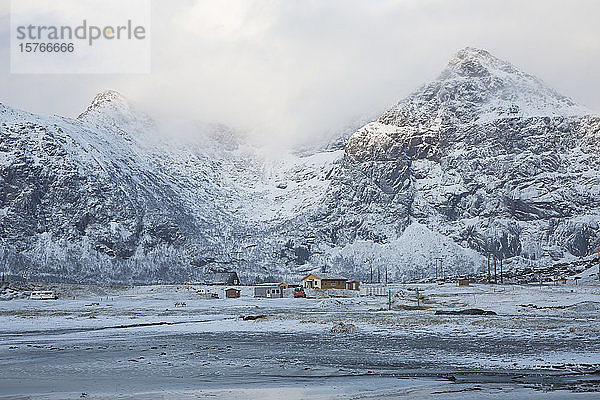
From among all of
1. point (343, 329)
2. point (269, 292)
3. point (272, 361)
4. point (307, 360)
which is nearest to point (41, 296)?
point (269, 292)

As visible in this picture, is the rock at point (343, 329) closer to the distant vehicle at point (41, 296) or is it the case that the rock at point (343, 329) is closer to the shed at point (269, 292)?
the shed at point (269, 292)

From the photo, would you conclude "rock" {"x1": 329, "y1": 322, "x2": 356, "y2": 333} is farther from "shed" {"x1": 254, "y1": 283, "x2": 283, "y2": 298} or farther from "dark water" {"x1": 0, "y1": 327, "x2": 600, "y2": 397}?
"shed" {"x1": 254, "y1": 283, "x2": 283, "y2": 298}

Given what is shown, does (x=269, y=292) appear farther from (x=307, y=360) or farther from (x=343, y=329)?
(x=307, y=360)

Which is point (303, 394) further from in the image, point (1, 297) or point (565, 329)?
point (1, 297)

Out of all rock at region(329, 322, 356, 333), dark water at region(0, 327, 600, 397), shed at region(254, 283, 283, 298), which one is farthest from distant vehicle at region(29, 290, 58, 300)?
rock at region(329, 322, 356, 333)

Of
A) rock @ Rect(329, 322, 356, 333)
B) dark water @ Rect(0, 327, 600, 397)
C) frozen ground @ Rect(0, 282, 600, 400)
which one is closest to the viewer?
frozen ground @ Rect(0, 282, 600, 400)

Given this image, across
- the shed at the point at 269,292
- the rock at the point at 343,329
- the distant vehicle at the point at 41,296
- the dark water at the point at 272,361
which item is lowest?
the shed at the point at 269,292

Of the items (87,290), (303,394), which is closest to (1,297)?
(87,290)

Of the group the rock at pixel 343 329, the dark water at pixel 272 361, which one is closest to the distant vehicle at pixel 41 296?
the dark water at pixel 272 361

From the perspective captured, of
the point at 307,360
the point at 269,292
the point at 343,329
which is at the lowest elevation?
the point at 269,292

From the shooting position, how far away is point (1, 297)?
103m

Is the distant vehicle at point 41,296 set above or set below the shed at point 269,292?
above

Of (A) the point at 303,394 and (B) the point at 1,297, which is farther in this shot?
(B) the point at 1,297

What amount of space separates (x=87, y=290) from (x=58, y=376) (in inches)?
4540
